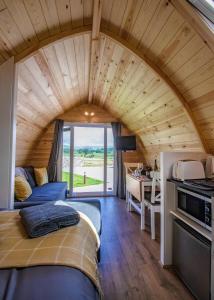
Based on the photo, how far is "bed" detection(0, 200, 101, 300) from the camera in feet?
2.54

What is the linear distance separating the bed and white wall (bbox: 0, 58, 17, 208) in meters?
1.48

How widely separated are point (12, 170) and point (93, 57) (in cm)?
198

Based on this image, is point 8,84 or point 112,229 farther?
point 112,229

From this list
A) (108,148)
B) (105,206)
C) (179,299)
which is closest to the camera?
(179,299)

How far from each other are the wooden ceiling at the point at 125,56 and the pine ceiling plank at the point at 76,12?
0.4 inches

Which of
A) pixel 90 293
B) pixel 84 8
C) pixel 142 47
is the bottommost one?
pixel 90 293

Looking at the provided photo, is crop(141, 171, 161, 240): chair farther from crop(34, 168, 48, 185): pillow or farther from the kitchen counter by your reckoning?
crop(34, 168, 48, 185): pillow

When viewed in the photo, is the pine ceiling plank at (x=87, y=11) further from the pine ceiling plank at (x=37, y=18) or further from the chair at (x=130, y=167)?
the chair at (x=130, y=167)

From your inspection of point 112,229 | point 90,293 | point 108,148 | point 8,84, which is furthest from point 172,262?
point 108,148

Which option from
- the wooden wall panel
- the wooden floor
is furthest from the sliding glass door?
the wooden floor

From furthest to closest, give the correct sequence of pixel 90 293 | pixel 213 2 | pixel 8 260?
1. pixel 213 2
2. pixel 8 260
3. pixel 90 293

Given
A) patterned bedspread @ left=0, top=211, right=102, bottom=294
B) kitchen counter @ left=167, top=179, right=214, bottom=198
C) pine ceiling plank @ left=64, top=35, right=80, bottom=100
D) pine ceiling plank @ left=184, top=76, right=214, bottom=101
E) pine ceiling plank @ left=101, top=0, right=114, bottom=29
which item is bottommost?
patterned bedspread @ left=0, top=211, right=102, bottom=294

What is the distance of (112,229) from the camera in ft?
10.2

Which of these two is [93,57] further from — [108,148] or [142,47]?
[108,148]
